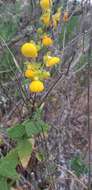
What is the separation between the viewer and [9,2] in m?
3.14

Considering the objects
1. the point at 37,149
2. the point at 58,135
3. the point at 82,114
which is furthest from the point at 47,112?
the point at 82,114

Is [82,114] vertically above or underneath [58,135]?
underneath

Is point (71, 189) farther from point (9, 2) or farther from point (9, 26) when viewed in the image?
point (9, 2)

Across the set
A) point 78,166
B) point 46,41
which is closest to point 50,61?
point 46,41

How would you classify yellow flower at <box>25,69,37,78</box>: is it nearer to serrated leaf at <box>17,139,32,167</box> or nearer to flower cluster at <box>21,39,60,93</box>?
flower cluster at <box>21,39,60,93</box>

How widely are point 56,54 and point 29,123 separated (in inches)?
15.7

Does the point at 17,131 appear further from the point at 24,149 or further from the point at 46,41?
the point at 46,41

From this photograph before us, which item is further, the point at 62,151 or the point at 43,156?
the point at 62,151

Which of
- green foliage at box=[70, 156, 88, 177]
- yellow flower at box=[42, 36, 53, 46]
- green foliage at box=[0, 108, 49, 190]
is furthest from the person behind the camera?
green foliage at box=[70, 156, 88, 177]

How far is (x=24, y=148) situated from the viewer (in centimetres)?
173

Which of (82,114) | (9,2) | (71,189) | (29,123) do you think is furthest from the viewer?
(9,2)

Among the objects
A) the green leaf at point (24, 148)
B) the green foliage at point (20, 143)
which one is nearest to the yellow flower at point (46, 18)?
the green foliage at point (20, 143)

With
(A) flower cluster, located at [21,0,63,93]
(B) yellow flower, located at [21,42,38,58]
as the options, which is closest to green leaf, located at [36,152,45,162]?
(A) flower cluster, located at [21,0,63,93]

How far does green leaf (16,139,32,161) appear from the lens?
1.71m
